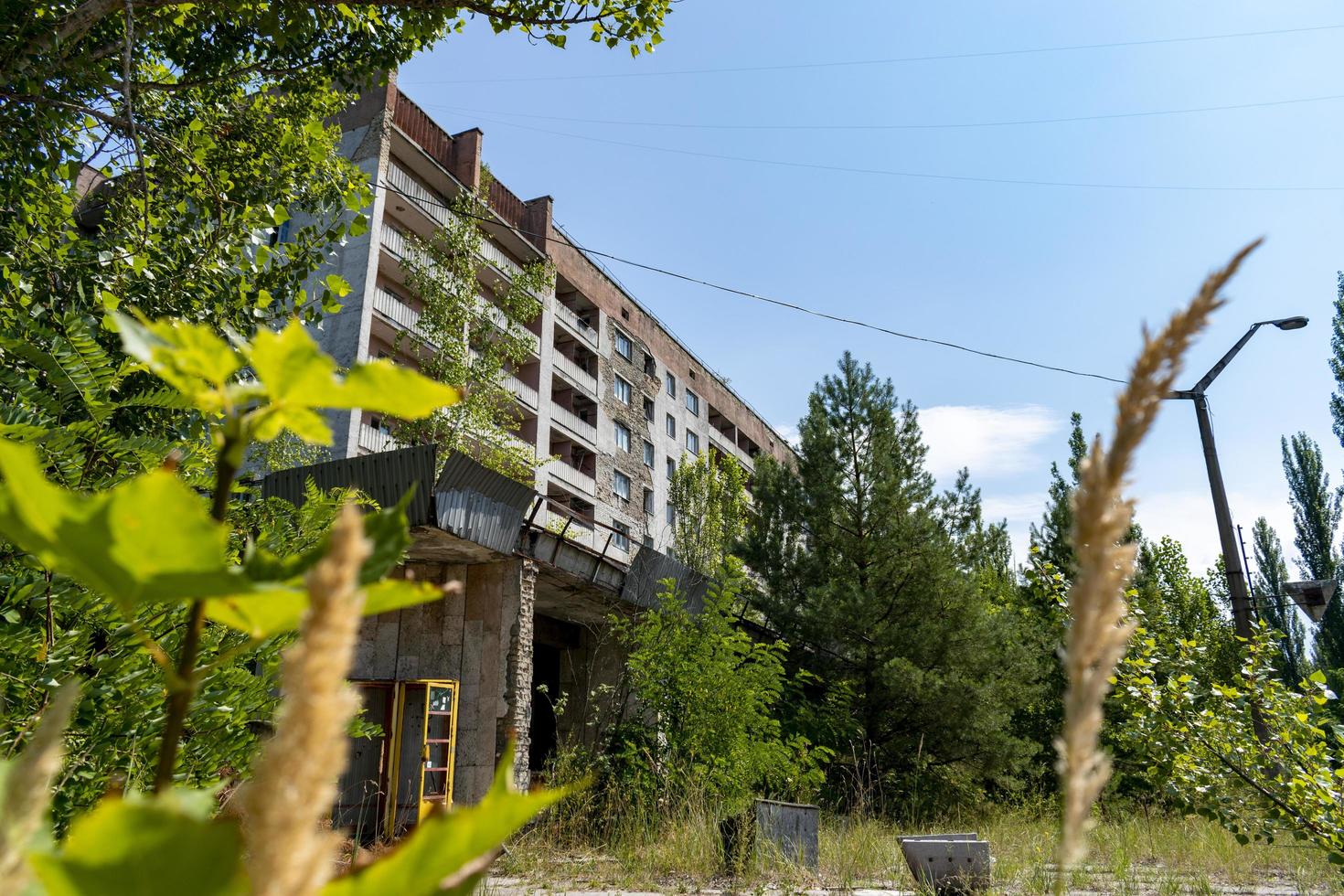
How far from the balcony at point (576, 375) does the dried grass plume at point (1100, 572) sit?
2759 cm

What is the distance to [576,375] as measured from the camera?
28797mm

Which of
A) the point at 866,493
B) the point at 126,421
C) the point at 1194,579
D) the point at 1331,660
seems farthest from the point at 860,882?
the point at 1331,660

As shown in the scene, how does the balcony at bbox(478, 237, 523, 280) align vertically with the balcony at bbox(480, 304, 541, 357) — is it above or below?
above

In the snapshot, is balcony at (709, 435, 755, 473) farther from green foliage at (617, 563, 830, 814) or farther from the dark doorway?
green foliage at (617, 563, 830, 814)

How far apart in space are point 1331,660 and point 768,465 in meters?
23.4

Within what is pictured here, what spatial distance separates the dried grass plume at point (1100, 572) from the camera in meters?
0.39

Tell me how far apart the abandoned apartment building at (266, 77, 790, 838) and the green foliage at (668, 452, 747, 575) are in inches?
116

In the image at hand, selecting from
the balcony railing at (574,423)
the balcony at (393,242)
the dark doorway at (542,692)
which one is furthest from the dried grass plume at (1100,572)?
the balcony railing at (574,423)

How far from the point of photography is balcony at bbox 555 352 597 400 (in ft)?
91.7

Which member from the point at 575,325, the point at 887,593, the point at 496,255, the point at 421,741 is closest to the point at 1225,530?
the point at 887,593

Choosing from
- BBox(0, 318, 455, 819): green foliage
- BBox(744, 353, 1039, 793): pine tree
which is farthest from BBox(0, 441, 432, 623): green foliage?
BBox(744, 353, 1039, 793): pine tree

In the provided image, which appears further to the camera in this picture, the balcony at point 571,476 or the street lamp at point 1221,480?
the balcony at point 571,476

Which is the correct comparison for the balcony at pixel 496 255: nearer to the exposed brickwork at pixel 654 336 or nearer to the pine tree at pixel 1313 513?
the exposed brickwork at pixel 654 336

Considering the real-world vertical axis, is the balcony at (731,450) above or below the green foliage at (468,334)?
above
